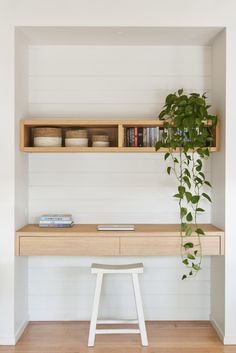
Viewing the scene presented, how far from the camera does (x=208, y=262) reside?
3393mm

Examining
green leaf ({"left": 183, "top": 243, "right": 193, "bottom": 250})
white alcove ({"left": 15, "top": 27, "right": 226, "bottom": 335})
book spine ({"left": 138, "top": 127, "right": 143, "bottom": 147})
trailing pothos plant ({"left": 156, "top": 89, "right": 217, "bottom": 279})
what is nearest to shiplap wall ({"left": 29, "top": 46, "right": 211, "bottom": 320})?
white alcove ({"left": 15, "top": 27, "right": 226, "bottom": 335})

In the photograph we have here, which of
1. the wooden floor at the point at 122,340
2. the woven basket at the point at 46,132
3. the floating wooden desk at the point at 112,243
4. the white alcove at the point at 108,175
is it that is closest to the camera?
the wooden floor at the point at 122,340

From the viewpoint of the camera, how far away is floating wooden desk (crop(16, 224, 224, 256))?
2.98 metres

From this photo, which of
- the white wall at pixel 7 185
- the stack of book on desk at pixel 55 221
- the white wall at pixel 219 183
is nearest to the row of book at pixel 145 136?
the white wall at pixel 219 183

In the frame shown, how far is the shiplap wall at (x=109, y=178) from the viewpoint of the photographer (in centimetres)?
Answer: 338

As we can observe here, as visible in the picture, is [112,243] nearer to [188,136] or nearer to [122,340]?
[122,340]

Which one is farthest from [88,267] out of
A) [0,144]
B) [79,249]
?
[0,144]

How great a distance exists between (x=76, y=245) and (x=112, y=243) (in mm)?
282

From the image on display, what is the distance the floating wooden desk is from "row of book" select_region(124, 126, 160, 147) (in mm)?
721

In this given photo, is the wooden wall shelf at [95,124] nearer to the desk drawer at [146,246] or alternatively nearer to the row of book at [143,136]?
the row of book at [143,136]

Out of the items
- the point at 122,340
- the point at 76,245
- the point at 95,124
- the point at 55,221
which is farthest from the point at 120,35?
the point at 122,340

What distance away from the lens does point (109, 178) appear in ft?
11.1

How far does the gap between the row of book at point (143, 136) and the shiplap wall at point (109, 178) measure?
29cm

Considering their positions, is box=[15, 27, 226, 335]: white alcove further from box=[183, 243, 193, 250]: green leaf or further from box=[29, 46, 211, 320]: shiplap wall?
box=[183, 243, 193, 250]: green leaf
